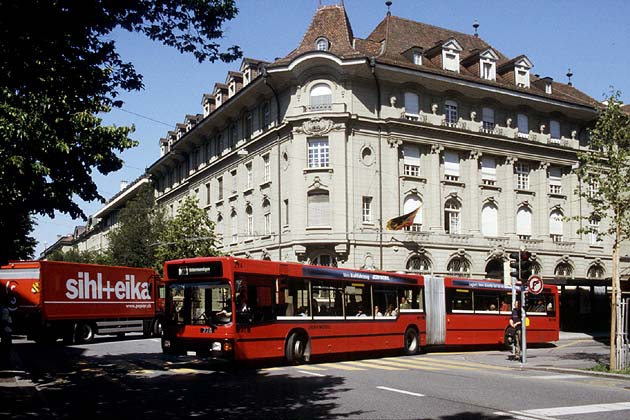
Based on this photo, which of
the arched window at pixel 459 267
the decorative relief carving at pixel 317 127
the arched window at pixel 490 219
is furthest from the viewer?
the arched window at pixel 490 219

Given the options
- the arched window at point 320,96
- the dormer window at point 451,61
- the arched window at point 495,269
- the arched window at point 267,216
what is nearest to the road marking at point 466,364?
the arched window at point 320,96

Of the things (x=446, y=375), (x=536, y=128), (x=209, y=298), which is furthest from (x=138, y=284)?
(x=536, y=128)

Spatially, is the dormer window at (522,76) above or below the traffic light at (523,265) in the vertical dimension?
above

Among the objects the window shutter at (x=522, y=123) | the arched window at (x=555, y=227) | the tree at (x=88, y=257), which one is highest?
the window shutter at (x=522, y=123)

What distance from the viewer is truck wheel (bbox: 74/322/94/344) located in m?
28.9

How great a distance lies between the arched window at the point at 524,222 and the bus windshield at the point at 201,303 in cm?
3346

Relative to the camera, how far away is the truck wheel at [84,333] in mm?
28891

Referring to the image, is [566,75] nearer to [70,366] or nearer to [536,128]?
[536,128]

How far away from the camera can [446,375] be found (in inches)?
662

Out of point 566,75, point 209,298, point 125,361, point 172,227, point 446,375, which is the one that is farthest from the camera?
point 566,75

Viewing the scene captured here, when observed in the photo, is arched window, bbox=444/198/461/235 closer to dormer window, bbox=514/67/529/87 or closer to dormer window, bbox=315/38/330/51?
dormer window, bbox=514/67/529/87

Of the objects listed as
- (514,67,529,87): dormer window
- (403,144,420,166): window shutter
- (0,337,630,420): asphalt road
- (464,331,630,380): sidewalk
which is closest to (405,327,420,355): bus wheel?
(464,331,630,380): sidewalk

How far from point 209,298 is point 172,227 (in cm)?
2866

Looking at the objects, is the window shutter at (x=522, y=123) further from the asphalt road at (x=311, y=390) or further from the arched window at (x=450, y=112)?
the asphalt road at (x=311, y=390)
